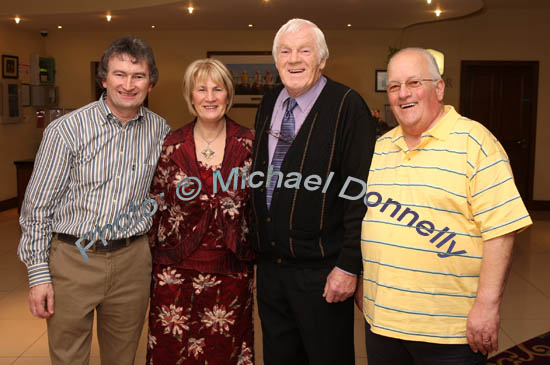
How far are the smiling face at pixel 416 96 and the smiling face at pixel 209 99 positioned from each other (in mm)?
797

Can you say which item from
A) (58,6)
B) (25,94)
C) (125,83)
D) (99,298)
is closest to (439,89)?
(125,83)

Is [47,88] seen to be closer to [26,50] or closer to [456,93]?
[26,50]

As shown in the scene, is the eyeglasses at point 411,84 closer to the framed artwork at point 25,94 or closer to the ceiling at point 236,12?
the ceiling at point 236,12

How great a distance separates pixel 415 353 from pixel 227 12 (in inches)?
303

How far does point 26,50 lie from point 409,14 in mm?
6763

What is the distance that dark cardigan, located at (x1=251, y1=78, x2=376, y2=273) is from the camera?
214 cm

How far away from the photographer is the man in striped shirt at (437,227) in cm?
170

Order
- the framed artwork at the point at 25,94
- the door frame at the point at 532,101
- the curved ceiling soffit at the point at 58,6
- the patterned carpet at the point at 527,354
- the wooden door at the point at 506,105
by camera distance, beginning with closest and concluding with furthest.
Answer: the patterned carpet at the point at 527,354 → the curved ceiling soffit at the point at 58,6 → the door frame at the point at 532,101 → the wooden door at the point at 506,105 → the framed artwork at the point at 25,94

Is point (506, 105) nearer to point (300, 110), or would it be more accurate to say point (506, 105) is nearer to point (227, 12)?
point (227, 12)

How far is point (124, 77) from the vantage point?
2246mm

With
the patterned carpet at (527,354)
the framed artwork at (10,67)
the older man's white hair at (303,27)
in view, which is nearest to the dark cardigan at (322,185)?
the older man's white hair at (303,27)

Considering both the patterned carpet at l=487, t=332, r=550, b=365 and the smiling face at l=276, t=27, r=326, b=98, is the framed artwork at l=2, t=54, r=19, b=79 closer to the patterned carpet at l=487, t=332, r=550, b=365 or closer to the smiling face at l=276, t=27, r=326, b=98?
the smiling face at l=276, t=27, r=326, b=98

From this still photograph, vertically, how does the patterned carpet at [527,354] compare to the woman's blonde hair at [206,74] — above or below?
below

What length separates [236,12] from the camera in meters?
8.73
